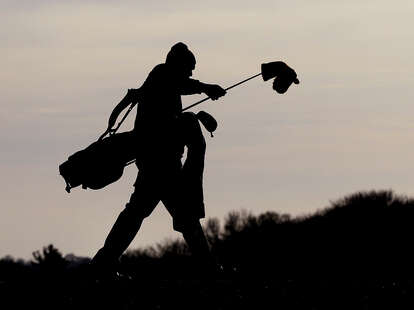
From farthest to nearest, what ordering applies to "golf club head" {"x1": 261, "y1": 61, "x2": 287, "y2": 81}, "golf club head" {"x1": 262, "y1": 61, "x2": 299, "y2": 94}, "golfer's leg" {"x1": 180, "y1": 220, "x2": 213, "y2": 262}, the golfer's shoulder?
"golf club head" {"x1": 261, "y1": 61, "x2": 287, "y2": 81} → "golf club head" {"x1": 262, "y1": 61, "x2": 299, "y2": 94} → "golfer's leg" {"x1": 180, "y1": 220, "x2": 213, "y2": 262} → the golfer's shoulder

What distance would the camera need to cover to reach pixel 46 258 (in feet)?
408

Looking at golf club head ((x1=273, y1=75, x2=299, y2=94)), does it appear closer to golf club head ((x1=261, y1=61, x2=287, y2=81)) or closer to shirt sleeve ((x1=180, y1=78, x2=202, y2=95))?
golf club head ((x1=261, y1=61, x2=287, y2=81))

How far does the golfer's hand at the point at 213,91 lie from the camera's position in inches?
1024

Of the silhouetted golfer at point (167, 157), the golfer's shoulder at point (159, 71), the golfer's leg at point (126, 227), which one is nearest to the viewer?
the silhouetted golfer at point (167, 157)

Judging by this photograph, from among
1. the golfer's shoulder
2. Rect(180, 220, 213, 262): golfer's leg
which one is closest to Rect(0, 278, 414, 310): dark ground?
Rect(180, 220, 213, 262): golfer's leg

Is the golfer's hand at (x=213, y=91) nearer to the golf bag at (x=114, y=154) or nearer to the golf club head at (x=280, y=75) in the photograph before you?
the golf bag at (x=114, y=154)

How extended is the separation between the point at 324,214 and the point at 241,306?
11306 centimetres

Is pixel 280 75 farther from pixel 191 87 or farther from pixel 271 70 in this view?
pixel 191 87

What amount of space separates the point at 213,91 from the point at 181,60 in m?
0.60

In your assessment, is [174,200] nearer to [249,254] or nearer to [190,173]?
[190,173]

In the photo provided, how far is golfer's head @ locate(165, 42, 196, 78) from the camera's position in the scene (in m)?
26.1

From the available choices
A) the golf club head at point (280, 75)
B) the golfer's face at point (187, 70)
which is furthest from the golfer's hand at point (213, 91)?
the golf club head at point (280, 75)

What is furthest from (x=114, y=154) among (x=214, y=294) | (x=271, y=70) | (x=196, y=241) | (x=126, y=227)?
(x=214, y=294)

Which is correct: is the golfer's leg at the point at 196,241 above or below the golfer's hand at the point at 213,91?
below
